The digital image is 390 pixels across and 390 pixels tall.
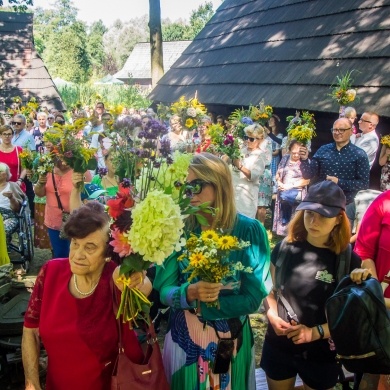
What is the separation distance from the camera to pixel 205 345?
2227mm

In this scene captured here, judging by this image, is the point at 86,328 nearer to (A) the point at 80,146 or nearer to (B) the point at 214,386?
(B) the point at 214,386

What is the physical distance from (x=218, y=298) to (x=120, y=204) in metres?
0.68

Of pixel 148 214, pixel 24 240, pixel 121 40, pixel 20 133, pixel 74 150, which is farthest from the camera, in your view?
pixel 121 40

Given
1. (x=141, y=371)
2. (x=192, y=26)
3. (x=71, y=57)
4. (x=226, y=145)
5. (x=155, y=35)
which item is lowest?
(x=141, y=371)

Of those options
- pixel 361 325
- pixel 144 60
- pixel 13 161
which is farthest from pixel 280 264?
pixel 144 60

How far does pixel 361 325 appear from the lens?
2162 mm

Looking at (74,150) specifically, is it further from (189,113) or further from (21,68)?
(21,68)

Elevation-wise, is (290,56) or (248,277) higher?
(290,56)

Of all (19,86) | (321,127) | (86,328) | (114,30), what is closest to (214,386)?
(86,328)

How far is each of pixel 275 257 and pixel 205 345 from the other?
697mm

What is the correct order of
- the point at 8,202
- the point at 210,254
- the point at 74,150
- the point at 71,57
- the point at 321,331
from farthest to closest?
the point at 71,57 → the point at 8,202 → the point at 74,150 → the point at 321,331 → the point at 210,254

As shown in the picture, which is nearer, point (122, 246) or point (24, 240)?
point (122, 246)

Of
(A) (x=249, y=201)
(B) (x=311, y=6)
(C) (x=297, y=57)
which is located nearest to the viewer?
(A) (x=249, y=201)

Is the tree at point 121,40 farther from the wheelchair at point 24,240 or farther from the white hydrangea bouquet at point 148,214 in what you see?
the white hydrangea bouquet at point 148,214
